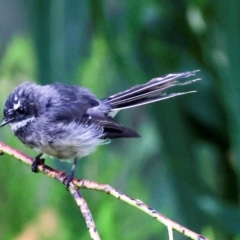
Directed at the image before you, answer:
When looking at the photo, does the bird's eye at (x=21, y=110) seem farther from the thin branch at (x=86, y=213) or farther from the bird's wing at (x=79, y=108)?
the thin branch at (x=86, y=213)

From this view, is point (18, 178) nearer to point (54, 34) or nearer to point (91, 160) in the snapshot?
point (91, 160)

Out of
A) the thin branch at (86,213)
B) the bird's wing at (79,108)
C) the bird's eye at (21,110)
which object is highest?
the bird's wing at (79,108)

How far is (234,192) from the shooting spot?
267 centimetres

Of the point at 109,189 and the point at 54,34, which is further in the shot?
the point at 54,34

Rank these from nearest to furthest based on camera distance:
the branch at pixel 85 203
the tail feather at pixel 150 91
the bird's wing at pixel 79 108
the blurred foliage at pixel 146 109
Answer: the branch at pixel 85 203 → the tail feather at pixel 150 91 → the bird's wing at pixel 79 108 → the blurred foliage at pixel 146 109

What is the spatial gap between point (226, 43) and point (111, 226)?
87 cm

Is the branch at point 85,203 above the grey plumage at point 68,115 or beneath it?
beneath

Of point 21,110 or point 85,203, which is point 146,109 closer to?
point 21,110

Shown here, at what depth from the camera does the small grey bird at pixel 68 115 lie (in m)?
1.90

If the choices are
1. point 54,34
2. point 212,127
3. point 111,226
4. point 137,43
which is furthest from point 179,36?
point 111,226

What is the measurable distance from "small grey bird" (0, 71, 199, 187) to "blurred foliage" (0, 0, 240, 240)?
0.85 feet

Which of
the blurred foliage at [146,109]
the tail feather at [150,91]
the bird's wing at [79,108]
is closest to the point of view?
the tail feather at [150,91]

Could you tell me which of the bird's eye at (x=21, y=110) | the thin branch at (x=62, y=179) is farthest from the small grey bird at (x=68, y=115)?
the thin branch at (x=62, y=179)

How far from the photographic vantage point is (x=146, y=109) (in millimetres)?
2707
